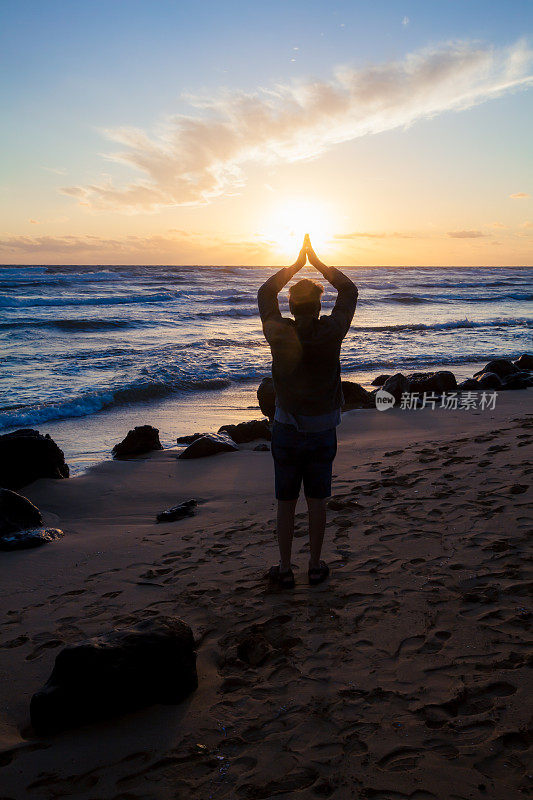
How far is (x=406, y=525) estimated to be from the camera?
4.35m

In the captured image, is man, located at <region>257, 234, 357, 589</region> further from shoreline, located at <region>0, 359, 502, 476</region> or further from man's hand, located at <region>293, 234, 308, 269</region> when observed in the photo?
shoreline, located at <region>0, 359, 502, 476</region>

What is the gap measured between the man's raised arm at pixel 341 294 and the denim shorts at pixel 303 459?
732 mm

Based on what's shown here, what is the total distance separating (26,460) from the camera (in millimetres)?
6527

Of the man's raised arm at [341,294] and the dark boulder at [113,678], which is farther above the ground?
Result: the man's raised arm at [341,294]

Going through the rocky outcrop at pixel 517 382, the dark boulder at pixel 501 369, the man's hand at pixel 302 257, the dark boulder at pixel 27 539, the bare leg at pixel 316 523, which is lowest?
the dark boulder at pixel 27 539

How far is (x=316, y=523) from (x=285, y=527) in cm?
22

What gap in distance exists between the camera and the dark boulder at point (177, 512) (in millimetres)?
5371

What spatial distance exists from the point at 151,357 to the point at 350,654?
1416 centimetres

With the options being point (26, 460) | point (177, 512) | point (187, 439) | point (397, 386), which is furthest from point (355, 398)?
point (26, 460)

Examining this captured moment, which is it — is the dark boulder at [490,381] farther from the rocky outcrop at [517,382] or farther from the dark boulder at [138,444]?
the dark boulder at [138,444]

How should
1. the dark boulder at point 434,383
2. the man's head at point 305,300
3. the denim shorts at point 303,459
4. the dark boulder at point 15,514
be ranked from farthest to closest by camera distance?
the dark boulder at point 434,383 < the dark boulder at point 15,514 < the denim shorts at point 303,459 < the man's head at point 305,300

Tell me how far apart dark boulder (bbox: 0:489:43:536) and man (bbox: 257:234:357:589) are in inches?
113

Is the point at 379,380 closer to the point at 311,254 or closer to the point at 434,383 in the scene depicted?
the point at 434,383

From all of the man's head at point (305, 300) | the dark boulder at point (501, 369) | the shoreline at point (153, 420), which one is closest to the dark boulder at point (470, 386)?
the dark boulder at point (501, 369)
